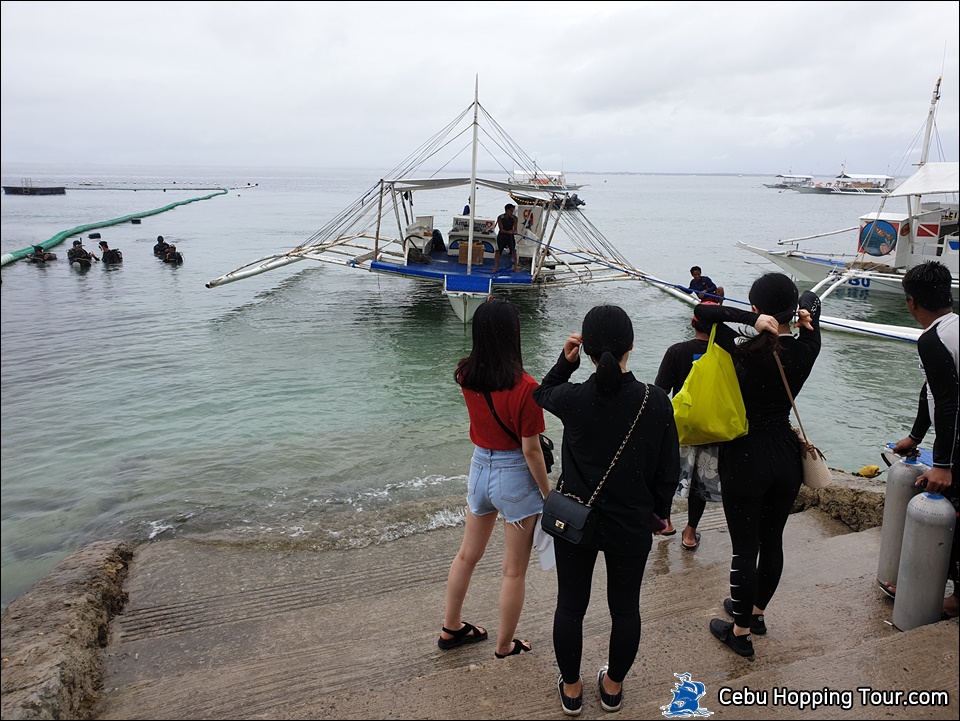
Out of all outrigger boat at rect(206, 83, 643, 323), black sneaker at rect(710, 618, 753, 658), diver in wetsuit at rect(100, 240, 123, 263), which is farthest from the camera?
diver in wetsuit at rect(100, 240, 123, 263)

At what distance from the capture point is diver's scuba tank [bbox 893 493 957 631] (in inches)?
110

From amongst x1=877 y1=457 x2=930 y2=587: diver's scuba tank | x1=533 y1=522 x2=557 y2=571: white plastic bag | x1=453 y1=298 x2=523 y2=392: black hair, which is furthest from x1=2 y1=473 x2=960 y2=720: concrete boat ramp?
x1=453 y1=298 x2=523 y2=392: black hair

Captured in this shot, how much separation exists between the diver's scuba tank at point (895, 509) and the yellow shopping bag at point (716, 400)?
1.09 m

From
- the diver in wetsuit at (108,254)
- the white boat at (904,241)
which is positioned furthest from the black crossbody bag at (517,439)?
the diver in wetsuit at (108,254)

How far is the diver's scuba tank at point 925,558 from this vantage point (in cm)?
278

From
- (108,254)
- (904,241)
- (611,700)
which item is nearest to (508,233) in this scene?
(904,241)

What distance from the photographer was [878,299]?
20312 mm

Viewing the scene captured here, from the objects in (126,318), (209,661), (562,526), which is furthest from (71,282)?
(562,526)

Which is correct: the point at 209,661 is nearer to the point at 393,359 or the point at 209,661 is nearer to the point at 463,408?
the point at 463,408

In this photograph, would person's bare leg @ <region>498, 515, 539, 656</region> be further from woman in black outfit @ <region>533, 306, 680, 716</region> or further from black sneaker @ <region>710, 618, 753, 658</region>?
black sneaker @ <region>710, 618, 753, 658</region>

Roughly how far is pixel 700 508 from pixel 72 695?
3.47 m

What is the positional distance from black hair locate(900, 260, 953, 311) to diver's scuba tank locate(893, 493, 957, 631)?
2.72 feet

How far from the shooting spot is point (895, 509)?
3.26m

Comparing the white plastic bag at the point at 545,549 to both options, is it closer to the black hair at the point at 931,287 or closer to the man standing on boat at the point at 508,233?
the black hair at the point at 931,287
